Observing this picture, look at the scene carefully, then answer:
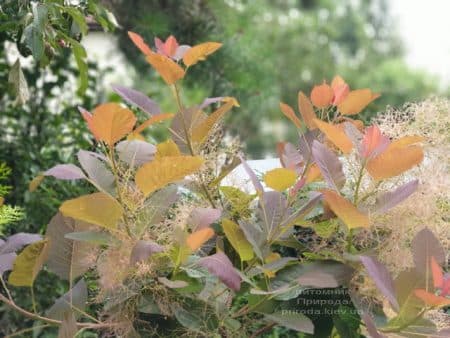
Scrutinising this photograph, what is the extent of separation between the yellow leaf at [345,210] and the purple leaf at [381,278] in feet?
0.17

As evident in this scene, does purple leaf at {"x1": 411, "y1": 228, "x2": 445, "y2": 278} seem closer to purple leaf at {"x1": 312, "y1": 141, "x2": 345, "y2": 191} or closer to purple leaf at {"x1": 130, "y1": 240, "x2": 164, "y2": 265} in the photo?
purple leaf at {"x1": 312, "y1": 141, "x2": 345, "y2": 191}

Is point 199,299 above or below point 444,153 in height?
below

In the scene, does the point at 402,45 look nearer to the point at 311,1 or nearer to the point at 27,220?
the point at 311,1

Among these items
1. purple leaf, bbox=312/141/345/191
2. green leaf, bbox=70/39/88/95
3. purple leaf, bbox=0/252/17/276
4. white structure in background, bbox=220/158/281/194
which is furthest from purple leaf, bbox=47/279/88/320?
green leaf, bbox=70/39/88/95

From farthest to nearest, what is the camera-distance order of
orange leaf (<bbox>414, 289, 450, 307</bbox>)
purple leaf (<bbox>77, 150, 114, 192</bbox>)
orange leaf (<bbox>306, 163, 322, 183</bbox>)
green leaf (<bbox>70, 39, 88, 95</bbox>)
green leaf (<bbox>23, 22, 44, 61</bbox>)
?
green leaf (<bbox>70, 39, 88, 95</bbox>) → green leaf (<bbox>23, 22, 44, 61</bbox>) → orange leaf (<bbox>306, 163, 322, 183</bbox>) → purple leaf (<bbox>77, 150, 114, 192</bbox>) → orange leaf (<bbox>414, 289, 450, 307</bbox>)

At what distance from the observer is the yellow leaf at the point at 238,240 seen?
1134 millimetres

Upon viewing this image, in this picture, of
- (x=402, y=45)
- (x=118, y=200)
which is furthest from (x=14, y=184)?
(x=402, y=45)

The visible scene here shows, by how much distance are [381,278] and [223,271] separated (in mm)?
222

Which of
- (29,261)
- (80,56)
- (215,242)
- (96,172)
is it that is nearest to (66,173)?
(96,172)

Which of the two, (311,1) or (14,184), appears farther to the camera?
(311,1)

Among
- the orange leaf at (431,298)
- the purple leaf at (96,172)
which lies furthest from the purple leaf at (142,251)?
the orange leaf at (431,298)

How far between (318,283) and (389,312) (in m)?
0.18

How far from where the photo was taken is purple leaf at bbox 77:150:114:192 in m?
1.12

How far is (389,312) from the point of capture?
117 centimetres
